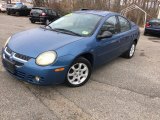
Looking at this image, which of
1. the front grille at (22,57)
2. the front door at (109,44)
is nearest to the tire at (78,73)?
the front door at (109,44)

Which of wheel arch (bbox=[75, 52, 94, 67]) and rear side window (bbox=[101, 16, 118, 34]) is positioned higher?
rear side window (bbox=[101, 16, 118, 34])

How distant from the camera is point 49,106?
3.80 metres

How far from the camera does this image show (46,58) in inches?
157

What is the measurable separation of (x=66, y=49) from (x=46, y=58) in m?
0.43

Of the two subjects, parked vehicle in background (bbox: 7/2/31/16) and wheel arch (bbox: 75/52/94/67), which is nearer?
wheel arch (bbox: 75/52/94/67)

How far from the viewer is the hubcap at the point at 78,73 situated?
448 cm

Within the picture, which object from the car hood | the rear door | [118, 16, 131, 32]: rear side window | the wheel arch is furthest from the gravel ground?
[118, 16, 131, 32]: rear side window

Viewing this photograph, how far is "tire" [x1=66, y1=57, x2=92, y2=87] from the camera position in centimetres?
444

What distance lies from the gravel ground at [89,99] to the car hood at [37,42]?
29.0 inches

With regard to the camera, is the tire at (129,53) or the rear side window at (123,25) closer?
the rear side window at (123,25)

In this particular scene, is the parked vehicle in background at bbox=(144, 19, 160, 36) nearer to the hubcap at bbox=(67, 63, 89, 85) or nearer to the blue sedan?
the blue sedan

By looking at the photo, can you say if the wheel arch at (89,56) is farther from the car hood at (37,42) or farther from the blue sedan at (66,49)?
the car hood at (37,42)

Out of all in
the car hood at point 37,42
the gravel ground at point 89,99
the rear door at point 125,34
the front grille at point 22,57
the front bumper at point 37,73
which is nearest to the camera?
the gravel ground at point 89,99

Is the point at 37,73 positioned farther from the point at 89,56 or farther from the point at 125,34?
the point at 125,34
